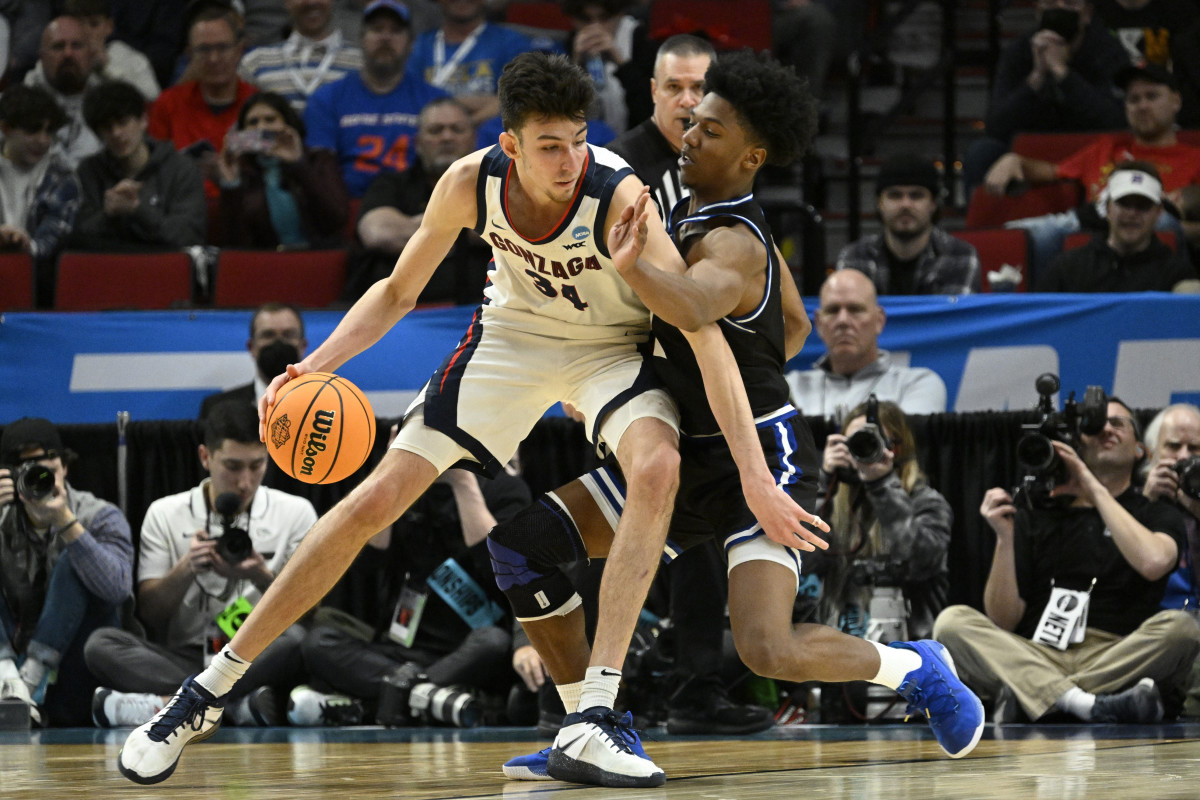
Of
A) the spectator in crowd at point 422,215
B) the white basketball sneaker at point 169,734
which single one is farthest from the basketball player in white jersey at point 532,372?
the spectator in crowd at point 422,215

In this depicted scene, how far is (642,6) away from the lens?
976cm

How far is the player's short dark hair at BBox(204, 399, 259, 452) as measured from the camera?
5.91m

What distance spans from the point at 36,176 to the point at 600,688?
581 cm

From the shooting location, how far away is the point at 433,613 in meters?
6.05

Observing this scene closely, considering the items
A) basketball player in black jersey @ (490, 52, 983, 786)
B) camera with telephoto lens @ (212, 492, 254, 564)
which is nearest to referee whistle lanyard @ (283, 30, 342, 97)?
camera with telephoto lens @ (212, 492, 254, 564)

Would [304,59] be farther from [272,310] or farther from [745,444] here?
[745,444]

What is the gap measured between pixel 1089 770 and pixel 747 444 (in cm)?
108

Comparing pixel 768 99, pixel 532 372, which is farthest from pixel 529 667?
pixel 768 99

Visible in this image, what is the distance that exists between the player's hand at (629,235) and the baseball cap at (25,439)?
343 cm

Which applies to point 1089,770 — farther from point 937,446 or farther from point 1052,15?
point 1052,15

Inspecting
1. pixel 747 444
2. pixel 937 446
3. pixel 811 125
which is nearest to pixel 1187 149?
pixel 937 446

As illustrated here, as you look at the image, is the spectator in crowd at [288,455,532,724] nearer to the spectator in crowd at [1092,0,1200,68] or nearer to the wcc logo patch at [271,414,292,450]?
the wcc logo patch at [271,414,292,450]

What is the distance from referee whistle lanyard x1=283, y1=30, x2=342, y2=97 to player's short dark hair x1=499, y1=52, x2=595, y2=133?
566 centimetres

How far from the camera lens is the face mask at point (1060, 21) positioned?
333 inches
